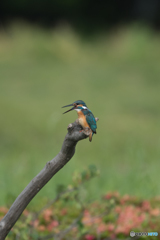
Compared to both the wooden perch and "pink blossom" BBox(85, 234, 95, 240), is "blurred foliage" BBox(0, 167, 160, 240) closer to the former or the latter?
"pink blossom" BBox(85, 234, 95, 240)

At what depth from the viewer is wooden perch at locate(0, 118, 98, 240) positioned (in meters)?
1.53

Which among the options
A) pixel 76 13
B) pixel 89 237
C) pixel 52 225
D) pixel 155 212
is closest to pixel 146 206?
pixel 155 212

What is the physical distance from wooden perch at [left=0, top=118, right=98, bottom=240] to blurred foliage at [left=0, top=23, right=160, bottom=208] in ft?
2.64

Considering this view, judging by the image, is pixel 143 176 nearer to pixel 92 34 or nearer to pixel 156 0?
pixel 92 34

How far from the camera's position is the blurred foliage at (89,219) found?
2426mm

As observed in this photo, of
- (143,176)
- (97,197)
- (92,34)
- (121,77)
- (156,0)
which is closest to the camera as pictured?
(97,197)

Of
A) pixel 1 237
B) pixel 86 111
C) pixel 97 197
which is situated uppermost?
pixel 97 197

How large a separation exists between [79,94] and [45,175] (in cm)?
637

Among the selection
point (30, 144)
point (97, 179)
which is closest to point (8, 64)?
point (30, 144)

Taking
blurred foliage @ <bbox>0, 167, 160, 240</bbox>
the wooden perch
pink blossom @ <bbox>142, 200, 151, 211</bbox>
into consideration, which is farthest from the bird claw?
pink blossom @ <bbox>142, 200, 151, 211</bbox>

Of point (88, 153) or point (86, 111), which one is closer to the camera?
point (86, 111)

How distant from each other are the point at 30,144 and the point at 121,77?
4.19 m

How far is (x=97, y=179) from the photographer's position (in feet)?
12.4

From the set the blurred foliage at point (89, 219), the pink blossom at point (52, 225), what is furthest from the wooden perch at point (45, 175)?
the pink blossom at point (52, 225)
